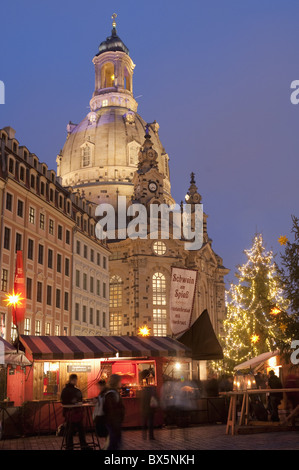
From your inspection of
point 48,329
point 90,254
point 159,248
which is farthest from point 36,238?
point 159,248

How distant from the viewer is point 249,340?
1743 inches

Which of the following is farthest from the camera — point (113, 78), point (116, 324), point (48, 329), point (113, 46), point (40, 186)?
point (113, 46)

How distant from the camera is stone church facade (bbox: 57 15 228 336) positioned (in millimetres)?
84688

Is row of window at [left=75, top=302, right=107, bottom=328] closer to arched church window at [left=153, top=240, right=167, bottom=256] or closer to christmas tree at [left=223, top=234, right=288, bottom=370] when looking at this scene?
christmas tree at [left=223, top=234, right=288, bottom=370]

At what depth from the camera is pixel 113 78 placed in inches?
4628

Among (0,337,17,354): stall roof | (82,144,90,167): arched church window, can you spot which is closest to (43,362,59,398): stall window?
(0,337,17,354): stall roof

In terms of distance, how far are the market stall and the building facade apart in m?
12.1

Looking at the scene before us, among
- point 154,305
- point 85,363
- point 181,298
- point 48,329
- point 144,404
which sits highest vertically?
point 154,305

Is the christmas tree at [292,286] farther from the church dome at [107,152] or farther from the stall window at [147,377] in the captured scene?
the church dome at [107,152]

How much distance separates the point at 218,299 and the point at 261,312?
61.3m

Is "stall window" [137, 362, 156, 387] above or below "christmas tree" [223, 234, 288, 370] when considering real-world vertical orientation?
below

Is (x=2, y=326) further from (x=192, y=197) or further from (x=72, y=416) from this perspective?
(x=192, y=197)

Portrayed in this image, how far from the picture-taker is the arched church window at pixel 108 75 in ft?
385

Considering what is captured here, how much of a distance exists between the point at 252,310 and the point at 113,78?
83.1 metres
